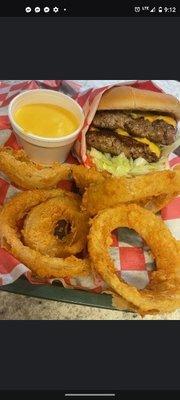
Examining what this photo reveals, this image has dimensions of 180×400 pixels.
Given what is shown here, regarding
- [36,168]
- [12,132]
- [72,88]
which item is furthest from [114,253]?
[72,88]

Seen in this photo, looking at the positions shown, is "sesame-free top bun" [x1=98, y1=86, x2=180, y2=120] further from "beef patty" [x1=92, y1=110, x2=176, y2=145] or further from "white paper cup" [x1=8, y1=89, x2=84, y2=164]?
"white paper cup" [x1=8, y1=89, x2=84, y2=164]

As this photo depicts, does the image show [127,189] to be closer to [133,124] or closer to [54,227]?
[54,227]

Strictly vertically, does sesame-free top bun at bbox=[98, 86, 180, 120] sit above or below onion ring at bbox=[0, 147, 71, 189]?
above

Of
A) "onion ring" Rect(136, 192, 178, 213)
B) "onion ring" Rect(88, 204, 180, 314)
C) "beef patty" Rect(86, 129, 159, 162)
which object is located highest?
"beef patty" Rect(86, 129, 159, 162)

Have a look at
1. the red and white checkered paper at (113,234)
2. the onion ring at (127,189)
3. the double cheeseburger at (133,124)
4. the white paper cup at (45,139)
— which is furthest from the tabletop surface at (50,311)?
the double cheeseburger at (133,124)

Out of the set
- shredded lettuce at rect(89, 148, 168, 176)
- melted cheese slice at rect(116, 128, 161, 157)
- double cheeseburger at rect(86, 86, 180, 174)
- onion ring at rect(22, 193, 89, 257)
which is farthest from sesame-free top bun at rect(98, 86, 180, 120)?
onion ring at rect(22, 193, 89, 257)

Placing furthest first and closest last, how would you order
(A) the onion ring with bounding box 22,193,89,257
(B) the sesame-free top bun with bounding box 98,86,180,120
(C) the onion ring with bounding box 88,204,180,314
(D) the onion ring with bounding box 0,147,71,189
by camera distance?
(B) the sesame-free top bun with bounding box 98,86,180,120, (D) the onion ring with bounding box 0,147,71,189, (A) the onion ring with bounding box 22,193,89,257, (C) the onion ring with bounding box 88,204,180,314

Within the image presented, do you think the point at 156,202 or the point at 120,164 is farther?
the point at 120,164

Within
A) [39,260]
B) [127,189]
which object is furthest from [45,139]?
[39,260]
